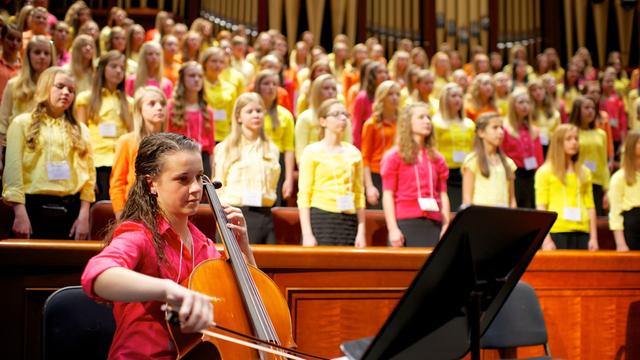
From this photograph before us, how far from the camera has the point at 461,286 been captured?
1.83 metres

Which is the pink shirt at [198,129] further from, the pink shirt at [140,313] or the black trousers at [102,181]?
the pink shirt at [140,313]

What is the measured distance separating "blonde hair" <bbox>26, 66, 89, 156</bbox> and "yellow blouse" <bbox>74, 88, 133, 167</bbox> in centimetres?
69

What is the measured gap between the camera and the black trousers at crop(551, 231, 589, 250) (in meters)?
5.56

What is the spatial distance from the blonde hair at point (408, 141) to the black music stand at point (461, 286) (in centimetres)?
323

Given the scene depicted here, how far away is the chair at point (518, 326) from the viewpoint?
311 centimetres

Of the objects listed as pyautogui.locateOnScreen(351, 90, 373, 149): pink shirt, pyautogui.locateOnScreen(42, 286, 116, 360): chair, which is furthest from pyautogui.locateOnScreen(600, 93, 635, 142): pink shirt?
pyautogui.locateOnScreen(42, 286, 116, 360): chair

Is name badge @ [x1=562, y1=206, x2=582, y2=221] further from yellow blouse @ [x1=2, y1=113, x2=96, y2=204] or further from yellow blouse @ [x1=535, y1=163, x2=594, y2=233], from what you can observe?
yellow blouse @ [x1=2, y1=113, x2=96, y2=204]

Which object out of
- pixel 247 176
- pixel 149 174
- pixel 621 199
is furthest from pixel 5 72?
pixel 621 199

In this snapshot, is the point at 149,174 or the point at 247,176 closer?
the point at 149,174

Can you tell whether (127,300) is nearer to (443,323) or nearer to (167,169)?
(167,169)

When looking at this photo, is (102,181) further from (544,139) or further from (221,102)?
(544,139)

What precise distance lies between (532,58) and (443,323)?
1254cm

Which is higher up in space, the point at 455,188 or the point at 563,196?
the point at 455,188

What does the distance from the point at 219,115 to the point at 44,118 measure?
7.51 ft
